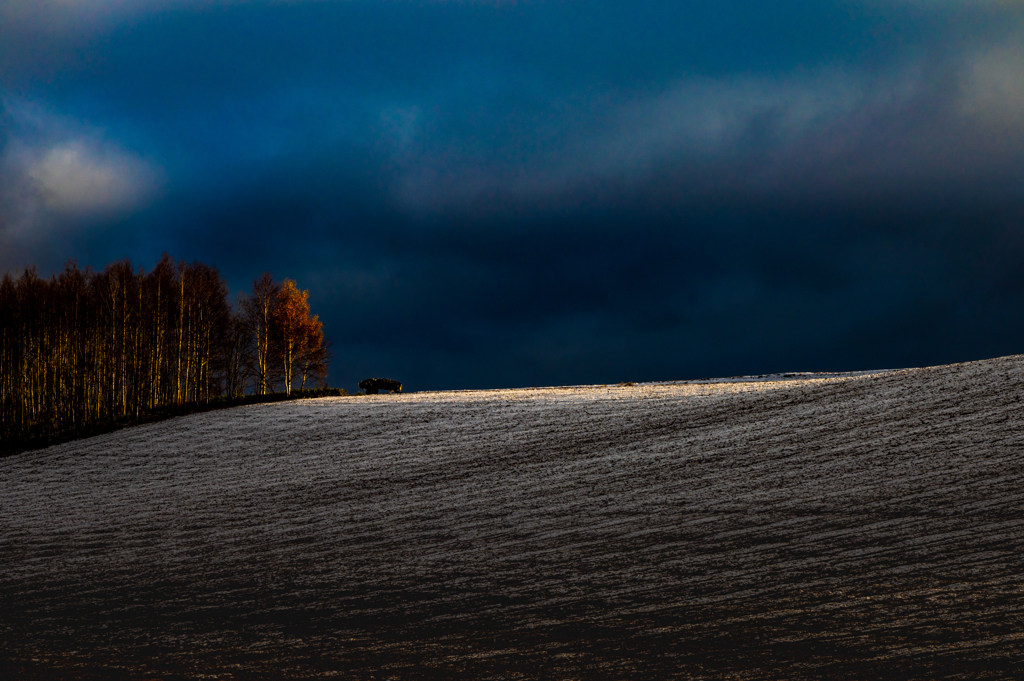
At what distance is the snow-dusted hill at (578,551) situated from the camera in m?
7.59

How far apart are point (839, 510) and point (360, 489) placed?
29.5ft

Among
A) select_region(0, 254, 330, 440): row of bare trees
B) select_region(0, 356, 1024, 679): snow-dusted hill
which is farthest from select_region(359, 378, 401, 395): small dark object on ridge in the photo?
select_region(0, 356, 1024, 679): snow-dusted hill

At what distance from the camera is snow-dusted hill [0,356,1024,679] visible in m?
7.59

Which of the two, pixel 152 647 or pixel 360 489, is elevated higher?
pixel 360 489

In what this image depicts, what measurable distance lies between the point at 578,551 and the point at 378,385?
23.0 meters

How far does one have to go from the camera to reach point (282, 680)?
24.3 feet

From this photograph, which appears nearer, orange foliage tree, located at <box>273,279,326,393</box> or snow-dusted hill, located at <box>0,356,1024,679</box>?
snow-dusted hill, located at <box>0,356,1024,679</box>

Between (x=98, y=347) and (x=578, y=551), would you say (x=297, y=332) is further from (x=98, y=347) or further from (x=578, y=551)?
(x=578, y=551)

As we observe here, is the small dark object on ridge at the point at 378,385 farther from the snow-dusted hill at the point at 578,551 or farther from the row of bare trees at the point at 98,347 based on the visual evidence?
the snow-dusted hill at the point at 578,551

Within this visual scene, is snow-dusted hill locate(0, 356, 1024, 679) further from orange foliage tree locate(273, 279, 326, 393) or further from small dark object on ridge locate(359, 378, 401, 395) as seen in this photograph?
orange foliage tree locate(273, 279, 326, 393)

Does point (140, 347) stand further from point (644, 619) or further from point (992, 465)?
point (992, 465)

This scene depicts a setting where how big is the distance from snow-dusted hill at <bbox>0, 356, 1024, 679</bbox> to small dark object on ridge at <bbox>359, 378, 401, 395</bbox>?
13.2 m

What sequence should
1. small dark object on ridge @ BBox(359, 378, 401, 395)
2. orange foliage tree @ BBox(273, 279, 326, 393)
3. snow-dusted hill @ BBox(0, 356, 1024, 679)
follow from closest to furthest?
1. snow-dusted hill @ BBox(0, 356, 1024, 679)
2. small dark object on ridge @ BBox(359, 378, 401, 395)
3. orange foliage tree @ BBox(273, 279, 326, 393)

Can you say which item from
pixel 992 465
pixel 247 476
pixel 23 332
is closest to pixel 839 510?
pixel 992 465
